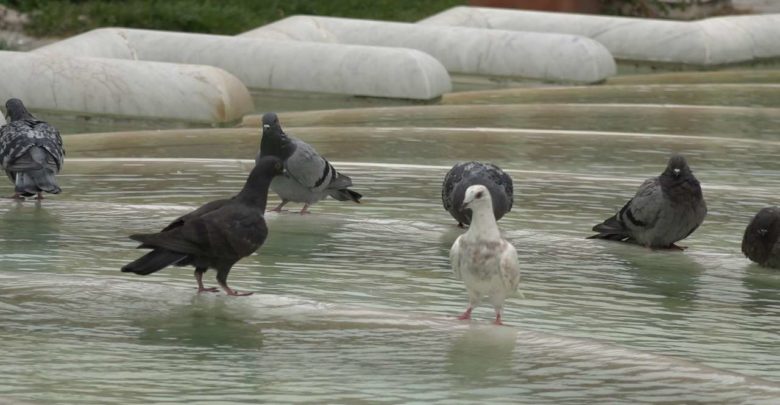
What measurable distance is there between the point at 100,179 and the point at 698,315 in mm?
4709

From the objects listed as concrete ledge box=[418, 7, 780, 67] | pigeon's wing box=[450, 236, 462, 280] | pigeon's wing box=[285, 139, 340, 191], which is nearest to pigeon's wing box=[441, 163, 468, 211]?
pigeon's wing box=[285, 139, 340, 191]

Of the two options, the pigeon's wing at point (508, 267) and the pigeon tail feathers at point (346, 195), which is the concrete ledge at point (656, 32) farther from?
the pigeon's wing at point (508, 267)

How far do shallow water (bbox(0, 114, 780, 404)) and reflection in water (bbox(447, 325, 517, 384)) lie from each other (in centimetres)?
1

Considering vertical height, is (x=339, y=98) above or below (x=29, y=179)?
below

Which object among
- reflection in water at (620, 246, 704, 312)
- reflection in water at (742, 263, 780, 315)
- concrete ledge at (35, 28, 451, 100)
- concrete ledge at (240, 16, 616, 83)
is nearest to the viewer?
reflection in water at (742, 263, 780, 315)

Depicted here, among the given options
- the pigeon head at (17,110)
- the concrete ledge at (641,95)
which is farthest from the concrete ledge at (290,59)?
the pigeon head at (17,110)

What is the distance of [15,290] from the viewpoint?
676 cm

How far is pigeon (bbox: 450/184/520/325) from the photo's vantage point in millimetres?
5961

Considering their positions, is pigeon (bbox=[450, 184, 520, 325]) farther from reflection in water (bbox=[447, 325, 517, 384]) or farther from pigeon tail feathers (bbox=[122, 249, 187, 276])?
pigeon tail feathers (bbox=[122, 249, 187, 276])

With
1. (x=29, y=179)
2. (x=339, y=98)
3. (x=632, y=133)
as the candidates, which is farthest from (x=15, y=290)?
(x=339, y=98)

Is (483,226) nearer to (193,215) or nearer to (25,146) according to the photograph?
(193,215)

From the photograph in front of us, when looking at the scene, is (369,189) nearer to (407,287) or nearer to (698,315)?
(407,287)

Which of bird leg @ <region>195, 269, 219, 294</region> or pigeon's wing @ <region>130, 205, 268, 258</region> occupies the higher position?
pigeon's wing @ <region>130, 205, 268, 258</region>

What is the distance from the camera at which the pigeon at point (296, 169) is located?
8727 millimetres
